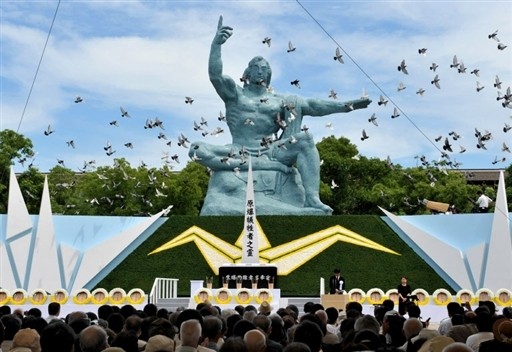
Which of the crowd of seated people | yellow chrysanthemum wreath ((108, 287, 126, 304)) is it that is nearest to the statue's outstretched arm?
yellow chrysanthemum wreath ((108, 287, 126, 304))

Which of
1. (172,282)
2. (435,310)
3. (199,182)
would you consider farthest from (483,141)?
(199,182)

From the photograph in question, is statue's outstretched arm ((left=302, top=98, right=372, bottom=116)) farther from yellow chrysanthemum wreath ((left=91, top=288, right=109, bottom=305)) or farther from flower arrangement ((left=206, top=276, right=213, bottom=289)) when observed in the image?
yellow chrysanthemum wreath ((left=91, top=288, right=109, bottom=305))

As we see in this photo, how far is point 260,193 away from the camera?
34.2 meters

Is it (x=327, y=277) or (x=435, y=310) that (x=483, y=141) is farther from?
(x=327, y=277)

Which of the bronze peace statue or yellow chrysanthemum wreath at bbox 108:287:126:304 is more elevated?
the bronze peace statue

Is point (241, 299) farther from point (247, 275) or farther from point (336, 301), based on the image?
point (247, 275)

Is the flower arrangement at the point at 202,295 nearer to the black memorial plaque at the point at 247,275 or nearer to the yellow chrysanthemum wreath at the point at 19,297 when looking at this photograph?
the black memorial plaque at the point at 247,275

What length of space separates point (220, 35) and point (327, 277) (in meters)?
10.2

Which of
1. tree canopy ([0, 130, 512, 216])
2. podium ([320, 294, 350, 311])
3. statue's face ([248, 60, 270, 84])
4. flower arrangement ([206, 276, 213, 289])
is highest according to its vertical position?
statue's face ([248, 60, 270, 84])

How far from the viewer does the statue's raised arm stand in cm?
3253

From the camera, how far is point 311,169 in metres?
32.9

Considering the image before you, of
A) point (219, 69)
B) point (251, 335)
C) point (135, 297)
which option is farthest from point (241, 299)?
point (251, 335)

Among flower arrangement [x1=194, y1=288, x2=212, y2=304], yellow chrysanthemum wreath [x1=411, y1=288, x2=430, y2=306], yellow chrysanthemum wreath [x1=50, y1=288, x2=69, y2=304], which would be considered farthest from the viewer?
yellow chrysanthemum wreath [x1=50, y1=288, x2=69, y2=304]

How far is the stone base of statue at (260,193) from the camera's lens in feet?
111
